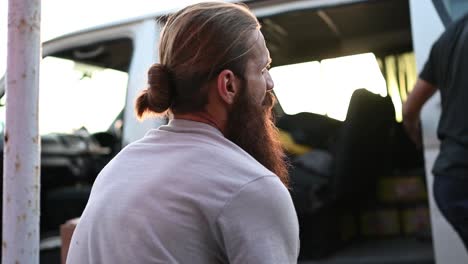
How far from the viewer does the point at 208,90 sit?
113 centimetres

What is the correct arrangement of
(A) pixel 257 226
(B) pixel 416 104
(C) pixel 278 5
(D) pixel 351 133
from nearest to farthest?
(A) pixel 257 226 → (B) pixel 416 104 → (C) pixel 278 5 → (D) pixel 351 133

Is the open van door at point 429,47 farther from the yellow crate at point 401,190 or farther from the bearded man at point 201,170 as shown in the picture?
the yellow crate at point 401,190

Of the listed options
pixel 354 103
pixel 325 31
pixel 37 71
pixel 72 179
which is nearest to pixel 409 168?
pixel 354 103

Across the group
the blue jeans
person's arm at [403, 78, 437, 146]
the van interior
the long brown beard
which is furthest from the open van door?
the long brown beard

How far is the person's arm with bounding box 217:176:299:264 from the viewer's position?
0.94 meters

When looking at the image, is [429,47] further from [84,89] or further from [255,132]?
[84,89]


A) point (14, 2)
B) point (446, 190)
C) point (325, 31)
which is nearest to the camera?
point (14, 2)

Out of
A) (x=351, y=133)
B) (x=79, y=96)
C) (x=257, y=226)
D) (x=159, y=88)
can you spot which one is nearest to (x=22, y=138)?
(x=159, y=88)

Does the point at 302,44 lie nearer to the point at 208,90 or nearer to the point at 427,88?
the point at 427,88

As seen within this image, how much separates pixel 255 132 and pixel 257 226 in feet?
0.99

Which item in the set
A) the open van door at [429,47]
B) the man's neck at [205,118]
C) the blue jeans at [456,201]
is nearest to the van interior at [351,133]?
the open van door at [429,47]

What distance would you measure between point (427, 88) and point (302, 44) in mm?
2732

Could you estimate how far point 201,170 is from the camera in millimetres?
1013

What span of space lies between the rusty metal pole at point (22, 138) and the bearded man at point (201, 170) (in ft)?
1.61
